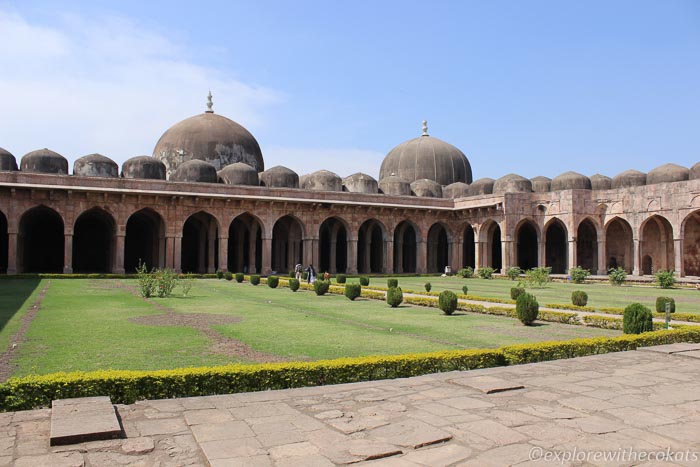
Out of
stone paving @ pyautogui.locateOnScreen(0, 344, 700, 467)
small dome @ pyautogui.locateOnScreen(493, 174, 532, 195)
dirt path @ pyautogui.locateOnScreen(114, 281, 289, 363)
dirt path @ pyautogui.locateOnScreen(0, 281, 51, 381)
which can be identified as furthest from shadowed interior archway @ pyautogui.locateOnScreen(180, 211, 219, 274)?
stone paving @ pyautogui.locateOnScreen(0, 344, 700, 467)

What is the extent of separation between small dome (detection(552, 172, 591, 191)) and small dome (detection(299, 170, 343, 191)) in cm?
1199

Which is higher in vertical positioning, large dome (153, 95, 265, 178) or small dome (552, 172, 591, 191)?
large dome (153, 95, 265, 178)

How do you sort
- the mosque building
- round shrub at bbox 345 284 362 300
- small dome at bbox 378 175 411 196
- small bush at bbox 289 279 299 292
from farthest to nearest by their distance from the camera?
small dome at bbox 378 175 411 196 → the mosque building → small bush at bbox 289 279 299 292 → round shrub at bbox 345 284 362 300

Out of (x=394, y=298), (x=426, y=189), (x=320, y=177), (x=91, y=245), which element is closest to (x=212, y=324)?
(x=394, y=298)

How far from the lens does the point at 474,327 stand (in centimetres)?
1061

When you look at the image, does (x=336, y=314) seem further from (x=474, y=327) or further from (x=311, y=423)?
(x=311, y=423)

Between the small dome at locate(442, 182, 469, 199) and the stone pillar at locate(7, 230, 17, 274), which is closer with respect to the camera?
the stone pillar at locate(7, 230, 17, 274)

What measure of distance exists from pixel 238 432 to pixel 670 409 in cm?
323

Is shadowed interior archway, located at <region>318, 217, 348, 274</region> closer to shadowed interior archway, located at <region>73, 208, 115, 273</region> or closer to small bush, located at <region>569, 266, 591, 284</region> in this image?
shadowed interior archway, located at <region>73, 208, 115, 273</region>

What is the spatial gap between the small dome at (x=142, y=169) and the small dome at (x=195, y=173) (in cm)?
87

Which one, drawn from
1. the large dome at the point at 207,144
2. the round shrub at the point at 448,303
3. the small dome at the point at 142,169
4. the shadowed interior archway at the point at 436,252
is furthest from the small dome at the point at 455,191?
the round shrub at the point at 448,303

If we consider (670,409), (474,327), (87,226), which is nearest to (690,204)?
(474,327)

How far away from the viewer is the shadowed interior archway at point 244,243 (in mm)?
30641

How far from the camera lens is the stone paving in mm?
3500
